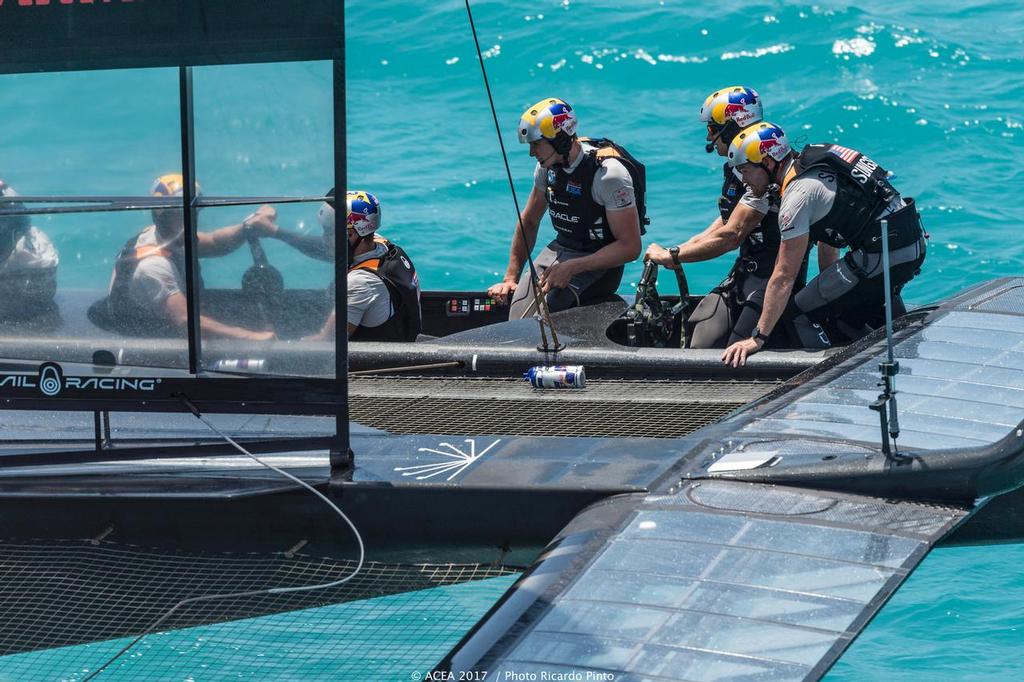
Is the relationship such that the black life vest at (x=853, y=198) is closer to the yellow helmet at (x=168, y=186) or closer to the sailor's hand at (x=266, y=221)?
the sailor's hand at (x=266, y=221)

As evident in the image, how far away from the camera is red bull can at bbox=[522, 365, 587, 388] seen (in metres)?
5.35

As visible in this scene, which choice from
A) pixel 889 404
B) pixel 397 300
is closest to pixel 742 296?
pixel 397 300

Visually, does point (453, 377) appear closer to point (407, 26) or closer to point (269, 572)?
point (269, 572)

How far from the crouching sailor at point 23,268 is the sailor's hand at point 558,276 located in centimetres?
268

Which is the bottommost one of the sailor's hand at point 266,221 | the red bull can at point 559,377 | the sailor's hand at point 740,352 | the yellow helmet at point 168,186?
the red bull can at point 559,377

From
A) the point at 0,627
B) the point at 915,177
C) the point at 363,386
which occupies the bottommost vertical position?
the point at 0,627

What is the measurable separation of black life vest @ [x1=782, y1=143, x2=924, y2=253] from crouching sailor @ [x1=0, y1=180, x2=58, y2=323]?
9.87 ft

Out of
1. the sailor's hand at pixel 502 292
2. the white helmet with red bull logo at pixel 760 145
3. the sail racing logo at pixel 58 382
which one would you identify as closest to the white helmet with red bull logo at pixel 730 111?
the white helmet with red bull logo at pixel 760 145

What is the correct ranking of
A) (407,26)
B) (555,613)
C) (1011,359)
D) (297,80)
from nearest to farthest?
(555,613) < (297,80) < (1011,359) < (407,26)

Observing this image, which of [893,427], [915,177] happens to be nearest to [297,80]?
[893,427]

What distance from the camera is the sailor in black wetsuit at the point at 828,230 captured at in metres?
5.61

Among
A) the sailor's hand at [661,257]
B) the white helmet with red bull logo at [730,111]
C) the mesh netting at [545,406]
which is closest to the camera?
the mesh netting at [545,406]

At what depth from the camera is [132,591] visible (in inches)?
161

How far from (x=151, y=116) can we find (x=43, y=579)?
1453 millimetres
